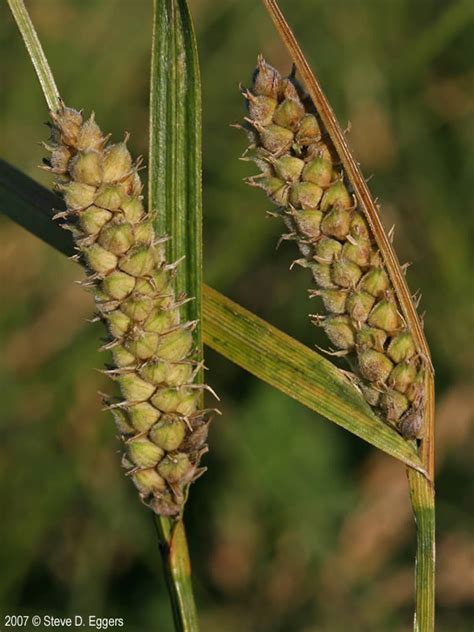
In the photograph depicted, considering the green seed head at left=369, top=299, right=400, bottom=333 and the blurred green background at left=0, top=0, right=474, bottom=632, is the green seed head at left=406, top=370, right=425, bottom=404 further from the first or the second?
the blurred green background at left=0, top=0, right=474, bottom=632

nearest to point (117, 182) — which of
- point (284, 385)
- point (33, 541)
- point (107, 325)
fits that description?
point (107, 325)

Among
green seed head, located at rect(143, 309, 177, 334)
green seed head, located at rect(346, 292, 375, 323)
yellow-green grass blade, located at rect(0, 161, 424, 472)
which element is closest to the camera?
green seed head, located at rect(143, 309, 177, 334)

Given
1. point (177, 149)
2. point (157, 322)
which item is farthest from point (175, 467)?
point (177, 149)

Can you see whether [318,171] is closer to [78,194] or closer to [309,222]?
[309,222]

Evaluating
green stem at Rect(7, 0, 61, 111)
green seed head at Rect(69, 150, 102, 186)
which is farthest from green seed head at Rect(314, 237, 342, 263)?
green stem at Rect(7, 0, 61, 111)

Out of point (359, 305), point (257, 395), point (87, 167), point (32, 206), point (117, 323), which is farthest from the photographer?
point (257, 395)

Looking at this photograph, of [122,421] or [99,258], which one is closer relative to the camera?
[99,258]

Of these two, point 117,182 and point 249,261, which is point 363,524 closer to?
point 249,261
